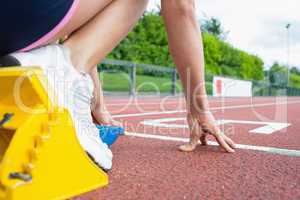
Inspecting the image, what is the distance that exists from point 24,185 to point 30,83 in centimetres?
19

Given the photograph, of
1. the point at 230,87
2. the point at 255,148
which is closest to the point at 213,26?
the point at 230,87

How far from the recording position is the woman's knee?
4.02ft

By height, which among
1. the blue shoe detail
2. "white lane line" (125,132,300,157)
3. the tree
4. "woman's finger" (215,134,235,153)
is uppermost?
the tree

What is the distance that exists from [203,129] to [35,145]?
793 mm

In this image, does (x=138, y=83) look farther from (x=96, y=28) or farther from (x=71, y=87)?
(x=71, y=87)

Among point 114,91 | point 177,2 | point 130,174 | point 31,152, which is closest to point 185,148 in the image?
point 130,174

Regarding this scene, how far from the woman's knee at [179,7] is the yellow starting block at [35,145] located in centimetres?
62

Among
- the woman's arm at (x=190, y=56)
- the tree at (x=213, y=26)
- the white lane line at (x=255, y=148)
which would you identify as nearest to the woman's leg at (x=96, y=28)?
the woman's arm at (x=190, y=56)

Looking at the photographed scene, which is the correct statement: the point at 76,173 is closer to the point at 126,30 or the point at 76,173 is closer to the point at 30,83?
the point at 30,83

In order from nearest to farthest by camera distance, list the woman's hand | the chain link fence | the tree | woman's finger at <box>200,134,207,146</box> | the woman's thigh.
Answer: the woman's thigh
the woman's hand
woman's finger at <box>200,134,207,146</box>
the chain link fence
the tree

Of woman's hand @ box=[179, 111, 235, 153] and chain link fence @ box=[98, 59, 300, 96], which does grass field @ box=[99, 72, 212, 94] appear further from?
woman's hand @ box=[179, 111, 235, 153]

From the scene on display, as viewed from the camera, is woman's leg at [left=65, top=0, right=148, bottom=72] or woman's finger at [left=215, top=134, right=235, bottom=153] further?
woman's finger at [left=215, top=134, right=235, bottom=153]

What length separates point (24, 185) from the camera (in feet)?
2.19

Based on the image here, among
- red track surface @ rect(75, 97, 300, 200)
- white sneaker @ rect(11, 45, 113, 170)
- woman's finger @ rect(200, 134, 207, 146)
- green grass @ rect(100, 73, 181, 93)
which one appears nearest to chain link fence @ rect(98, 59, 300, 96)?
green grass @ rect(100, 73, 181, 93)
